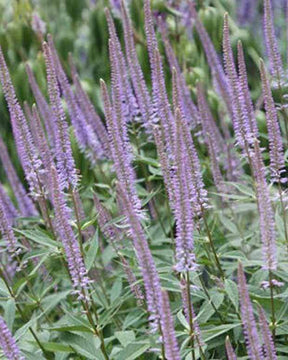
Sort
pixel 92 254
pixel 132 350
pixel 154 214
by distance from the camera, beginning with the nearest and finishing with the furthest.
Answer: pixel 132 350
pixel 92 254
pixel 154 214

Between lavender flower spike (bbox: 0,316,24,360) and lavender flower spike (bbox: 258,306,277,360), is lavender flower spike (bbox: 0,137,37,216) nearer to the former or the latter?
lavender flower spike (bbox: 0,316,24,360)

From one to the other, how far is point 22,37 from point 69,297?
247 centimetres

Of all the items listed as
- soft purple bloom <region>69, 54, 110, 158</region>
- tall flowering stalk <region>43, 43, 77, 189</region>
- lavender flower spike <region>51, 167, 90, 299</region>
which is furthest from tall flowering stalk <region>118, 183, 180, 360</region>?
soft purple bloom <region>69, 54, 110, 158</region>

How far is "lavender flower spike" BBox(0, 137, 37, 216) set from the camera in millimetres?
3504

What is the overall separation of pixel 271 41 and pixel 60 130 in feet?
2.89

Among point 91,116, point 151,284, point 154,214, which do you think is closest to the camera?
point 151,284

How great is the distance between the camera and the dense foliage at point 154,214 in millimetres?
2012

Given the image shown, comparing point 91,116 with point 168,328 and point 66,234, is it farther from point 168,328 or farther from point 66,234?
point 168,328

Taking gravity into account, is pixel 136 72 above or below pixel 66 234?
above

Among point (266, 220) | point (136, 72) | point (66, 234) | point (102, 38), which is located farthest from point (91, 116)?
point (102, 38)

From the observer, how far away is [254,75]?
503 centimetres

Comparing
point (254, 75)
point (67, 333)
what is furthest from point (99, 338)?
point (254, 75)

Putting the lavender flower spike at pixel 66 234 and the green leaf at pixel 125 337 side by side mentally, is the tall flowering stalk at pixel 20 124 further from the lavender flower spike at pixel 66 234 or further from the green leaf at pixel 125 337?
the green leaf at pixel 125 337

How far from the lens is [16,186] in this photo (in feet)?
11.7
